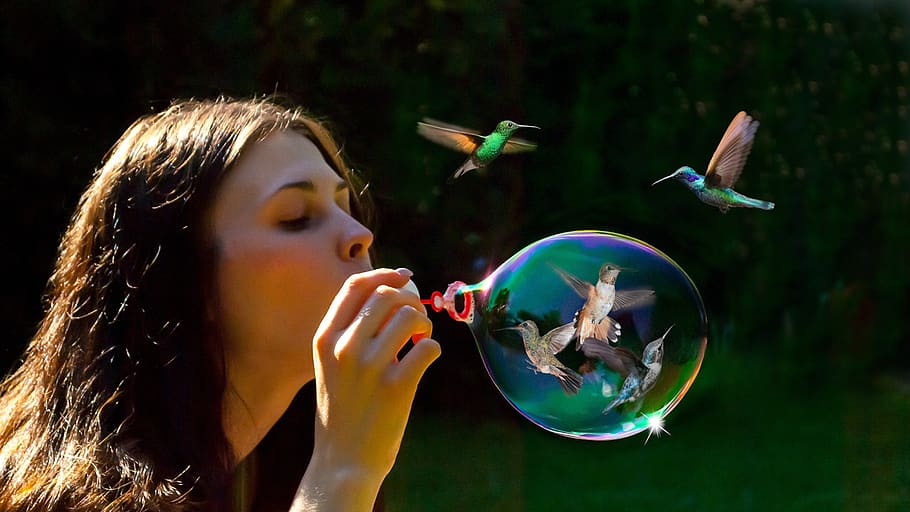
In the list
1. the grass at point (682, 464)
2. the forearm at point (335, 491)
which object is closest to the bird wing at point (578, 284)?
the forearm at point (335, 491)

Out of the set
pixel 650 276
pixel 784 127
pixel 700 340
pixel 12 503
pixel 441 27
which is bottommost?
pixel 784 127

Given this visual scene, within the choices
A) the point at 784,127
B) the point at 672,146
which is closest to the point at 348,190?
the point at 672,146

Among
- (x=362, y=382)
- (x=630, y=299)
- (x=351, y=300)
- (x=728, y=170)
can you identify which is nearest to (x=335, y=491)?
Result: (x=362, y=382)

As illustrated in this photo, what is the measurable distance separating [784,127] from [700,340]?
3.91 m

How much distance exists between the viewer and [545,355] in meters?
1.68

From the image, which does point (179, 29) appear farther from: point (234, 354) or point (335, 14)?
point (234, 354)

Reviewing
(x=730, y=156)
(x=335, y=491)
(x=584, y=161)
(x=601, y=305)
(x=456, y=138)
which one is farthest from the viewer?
(x=584, y=161)

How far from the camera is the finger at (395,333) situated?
4.36 feet

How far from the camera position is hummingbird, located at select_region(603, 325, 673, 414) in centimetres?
168

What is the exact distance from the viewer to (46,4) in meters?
3.48

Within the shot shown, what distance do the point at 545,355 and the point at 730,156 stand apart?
436 mm

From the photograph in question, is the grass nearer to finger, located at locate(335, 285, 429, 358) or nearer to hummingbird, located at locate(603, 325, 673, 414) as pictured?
hummingbird, located at locate(603, 325, 673, 414)

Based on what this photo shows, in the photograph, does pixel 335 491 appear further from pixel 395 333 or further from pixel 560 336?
pixel 560 336

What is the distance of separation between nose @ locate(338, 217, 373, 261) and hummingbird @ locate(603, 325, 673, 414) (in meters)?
0.49
